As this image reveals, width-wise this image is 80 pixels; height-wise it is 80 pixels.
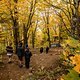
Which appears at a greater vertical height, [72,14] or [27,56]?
[72,14]

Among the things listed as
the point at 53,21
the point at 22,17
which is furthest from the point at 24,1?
the point at 53,21

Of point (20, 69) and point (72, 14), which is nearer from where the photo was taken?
point (72, 14)

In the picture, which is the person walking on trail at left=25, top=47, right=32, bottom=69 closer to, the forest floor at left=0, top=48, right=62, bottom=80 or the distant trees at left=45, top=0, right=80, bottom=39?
the forest floor at left=0, top=48, right=62, bottom=80

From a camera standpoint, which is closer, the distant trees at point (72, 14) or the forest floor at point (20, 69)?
the distant trees at point (72, 14)

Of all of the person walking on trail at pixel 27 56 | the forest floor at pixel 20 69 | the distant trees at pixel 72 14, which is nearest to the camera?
the distant trees at pixel 72 14

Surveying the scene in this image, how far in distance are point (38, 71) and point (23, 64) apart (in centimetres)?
188

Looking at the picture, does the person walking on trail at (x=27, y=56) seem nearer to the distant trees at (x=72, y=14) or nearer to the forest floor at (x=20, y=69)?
the forest floor at (x=20, y=69)

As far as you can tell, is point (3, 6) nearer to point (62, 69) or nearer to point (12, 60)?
point (12, 60)

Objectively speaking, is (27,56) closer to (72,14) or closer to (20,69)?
(20,69)

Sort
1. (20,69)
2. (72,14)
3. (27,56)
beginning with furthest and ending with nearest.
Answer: (20,69) < (27,56) < (72,14)

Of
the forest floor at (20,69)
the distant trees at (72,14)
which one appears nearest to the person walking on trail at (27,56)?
the forest floor at (20,69)

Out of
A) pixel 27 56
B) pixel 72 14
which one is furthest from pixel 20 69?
pixel 72 14

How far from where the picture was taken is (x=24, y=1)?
76.8ft

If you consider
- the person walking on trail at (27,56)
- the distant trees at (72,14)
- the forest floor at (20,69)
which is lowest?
the forest floor at (20,69)
